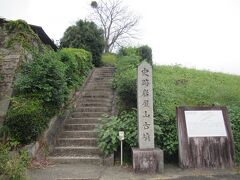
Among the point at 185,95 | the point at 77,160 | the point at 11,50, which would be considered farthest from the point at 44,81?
the point at 185,95

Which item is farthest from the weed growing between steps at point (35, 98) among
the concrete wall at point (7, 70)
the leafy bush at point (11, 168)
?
the leafy bush at point (11, 168)

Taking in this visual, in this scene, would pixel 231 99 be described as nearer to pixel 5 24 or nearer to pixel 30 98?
pixel 30 98

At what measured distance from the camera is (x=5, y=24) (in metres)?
12.2

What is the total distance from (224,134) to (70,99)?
5.78 metres

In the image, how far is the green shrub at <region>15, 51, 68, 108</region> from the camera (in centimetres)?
948

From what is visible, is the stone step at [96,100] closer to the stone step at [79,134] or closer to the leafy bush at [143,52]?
the stone step at [79,134]

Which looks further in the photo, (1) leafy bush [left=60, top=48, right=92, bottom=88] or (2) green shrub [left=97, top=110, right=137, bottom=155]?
(1) leafy bush [left=60, top=48, right=92, bottom=88]

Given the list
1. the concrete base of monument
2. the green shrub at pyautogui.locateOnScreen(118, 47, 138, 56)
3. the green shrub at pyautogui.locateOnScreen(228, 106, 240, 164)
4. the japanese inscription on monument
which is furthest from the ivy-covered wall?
the green shrub at pyautogui.locateOnScreen(228, 106, 240, 164)

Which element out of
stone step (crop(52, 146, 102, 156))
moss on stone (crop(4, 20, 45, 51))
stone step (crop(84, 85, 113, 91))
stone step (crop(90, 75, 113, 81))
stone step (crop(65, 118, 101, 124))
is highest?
moss on stone (crop(4, 20, 45, 51))

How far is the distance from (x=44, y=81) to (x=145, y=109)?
11.5ft

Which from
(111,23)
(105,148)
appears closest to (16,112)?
(105,148)

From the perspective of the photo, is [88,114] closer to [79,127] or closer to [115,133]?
[79,127]

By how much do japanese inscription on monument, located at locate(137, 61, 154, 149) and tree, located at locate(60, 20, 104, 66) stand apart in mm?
11963

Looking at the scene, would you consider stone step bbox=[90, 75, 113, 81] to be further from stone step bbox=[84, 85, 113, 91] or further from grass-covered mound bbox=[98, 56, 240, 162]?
grass-covered mound bbox=[98, 56, 240, 162]
